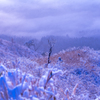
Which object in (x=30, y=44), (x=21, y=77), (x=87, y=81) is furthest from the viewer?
(x=30, y=44)

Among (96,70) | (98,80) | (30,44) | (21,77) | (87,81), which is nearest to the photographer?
(21,77)

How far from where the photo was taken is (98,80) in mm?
6660

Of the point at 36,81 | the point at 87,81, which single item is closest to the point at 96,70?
the point at 87,81

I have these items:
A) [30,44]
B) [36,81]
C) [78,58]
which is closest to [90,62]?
[78,58]

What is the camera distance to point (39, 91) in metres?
0.83

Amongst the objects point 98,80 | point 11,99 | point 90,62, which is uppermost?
point 11,99

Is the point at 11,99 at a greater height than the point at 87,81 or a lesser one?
greater

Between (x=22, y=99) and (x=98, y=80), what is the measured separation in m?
6.53

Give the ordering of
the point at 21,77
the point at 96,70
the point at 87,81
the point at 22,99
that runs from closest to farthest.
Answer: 1. the point at 22,99
2. the point at 21,77
3. the point at 87,81
4. the point at 96,70

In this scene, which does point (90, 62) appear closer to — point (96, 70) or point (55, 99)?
point (96, 70)

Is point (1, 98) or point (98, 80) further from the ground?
point (1, 98)

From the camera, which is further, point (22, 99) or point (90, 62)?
point (90, 62)

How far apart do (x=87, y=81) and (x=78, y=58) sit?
298cm

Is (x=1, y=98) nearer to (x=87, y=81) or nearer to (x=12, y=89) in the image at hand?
(x=12, y=89)
